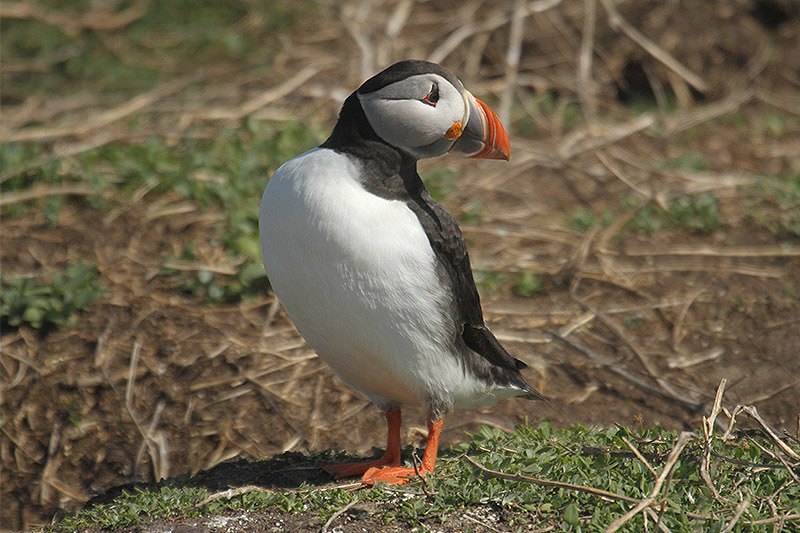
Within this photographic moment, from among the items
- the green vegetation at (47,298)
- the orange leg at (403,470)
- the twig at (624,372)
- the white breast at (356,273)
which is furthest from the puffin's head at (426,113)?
the green vegetation at (47,298)

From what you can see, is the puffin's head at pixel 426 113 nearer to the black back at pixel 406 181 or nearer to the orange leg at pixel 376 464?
the black back at pixel 406 181

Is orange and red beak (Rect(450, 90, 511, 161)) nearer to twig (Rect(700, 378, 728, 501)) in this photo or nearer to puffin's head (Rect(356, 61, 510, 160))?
puffin's head (Rect(356, 61, 510, 160))

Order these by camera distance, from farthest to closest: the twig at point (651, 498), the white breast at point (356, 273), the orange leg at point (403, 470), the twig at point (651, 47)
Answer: the twig at point (651, 47) → the orange leg at point (403, 470) → the white breast at point (356, 273) → the twig at point (651, 498)

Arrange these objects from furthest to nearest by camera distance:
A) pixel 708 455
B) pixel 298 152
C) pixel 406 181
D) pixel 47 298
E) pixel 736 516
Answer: pixel 298 152, pixel 47 298, pixel 406 181, pixel 708 455, pixel 736 516

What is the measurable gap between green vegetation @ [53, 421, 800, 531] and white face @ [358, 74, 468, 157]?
3.48 feet

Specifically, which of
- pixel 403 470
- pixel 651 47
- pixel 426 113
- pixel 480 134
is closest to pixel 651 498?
pixel 403 470

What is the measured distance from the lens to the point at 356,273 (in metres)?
2.90

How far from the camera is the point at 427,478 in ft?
10.0

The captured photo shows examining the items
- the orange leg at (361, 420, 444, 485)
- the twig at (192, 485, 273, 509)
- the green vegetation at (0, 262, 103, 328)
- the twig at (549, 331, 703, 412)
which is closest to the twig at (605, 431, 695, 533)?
the orange leg at (361, 420, 444, 485)

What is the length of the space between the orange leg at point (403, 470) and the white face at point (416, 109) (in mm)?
995

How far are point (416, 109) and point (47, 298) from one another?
101 inches

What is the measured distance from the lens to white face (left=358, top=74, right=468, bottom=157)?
2979 millimetres

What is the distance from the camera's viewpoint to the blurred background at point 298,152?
4.26m

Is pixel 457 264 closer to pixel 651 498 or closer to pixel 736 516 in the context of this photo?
pixel 651 498
